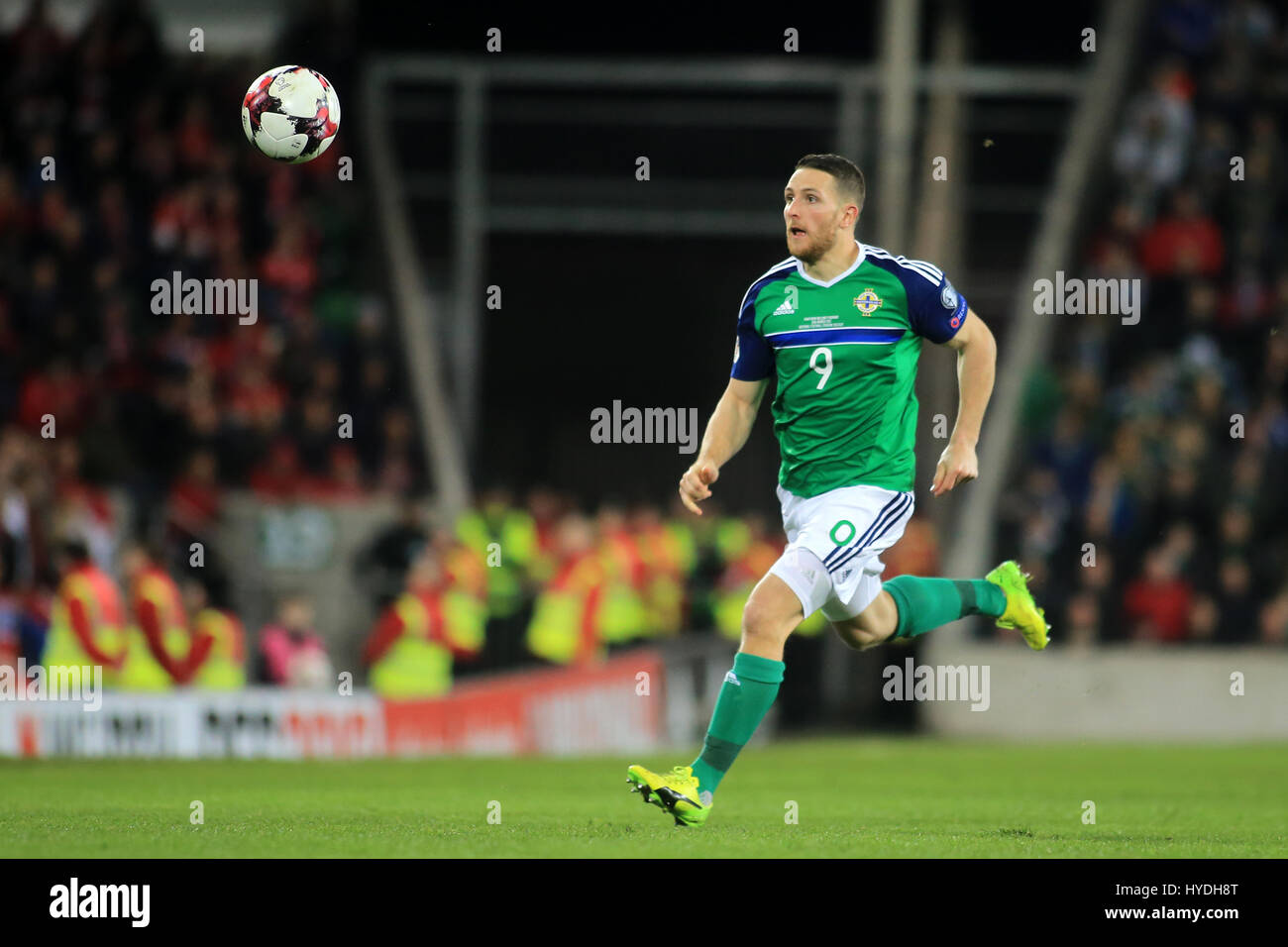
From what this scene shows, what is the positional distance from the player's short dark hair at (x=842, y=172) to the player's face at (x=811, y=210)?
0.02 m

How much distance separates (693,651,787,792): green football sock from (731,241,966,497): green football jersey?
789 millimetres

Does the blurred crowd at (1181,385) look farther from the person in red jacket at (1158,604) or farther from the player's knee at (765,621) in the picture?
the player's knee at (765,621)

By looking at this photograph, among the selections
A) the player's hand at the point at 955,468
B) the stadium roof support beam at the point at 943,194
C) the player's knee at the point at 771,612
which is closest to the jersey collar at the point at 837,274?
the player's hand at the point at 955,468

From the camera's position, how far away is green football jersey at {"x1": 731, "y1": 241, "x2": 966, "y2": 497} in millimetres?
7523

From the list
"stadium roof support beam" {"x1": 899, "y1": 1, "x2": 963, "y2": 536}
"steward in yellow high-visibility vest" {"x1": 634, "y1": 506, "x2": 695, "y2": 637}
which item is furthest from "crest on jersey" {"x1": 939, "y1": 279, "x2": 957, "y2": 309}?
"stadium roof support beam" {"x1": 899, "y1": 1, "x2": 963, "y2": 536}

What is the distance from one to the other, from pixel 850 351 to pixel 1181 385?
11639mm

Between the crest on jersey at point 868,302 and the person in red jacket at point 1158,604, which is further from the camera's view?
the person in red jacket at point 1158,604

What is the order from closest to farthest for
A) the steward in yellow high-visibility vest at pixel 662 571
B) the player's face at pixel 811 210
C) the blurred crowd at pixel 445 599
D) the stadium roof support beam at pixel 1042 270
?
1. the player's face at pixel 811 210
2. the blurred crowd at pixel 445 599
3. the steward in yellow high-visibility vest at pixel 662 571
4. the stadium roof support beam at pixel 1042 270

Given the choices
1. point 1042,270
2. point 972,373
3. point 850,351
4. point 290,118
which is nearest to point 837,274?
point 850,351

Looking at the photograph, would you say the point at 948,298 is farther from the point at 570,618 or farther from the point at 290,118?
the point at 570,618

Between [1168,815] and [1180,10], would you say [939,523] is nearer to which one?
[1180,10]

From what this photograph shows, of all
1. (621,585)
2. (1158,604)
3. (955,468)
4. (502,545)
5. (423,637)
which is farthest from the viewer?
(502,545)

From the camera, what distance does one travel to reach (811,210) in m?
7.39

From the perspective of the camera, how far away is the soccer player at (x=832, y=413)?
7.22 meters
